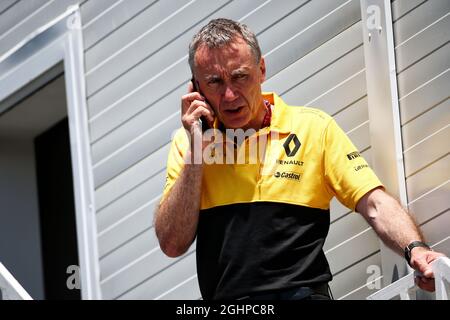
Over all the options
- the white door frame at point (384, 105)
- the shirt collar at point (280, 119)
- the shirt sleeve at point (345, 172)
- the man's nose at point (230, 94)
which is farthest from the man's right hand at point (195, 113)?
the white door frame at point (384, 105)

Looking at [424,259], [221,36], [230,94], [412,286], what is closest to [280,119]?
[230,94]

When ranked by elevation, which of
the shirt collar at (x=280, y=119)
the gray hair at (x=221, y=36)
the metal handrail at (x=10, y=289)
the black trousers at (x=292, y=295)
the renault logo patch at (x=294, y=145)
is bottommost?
the black trousers at (x=292, y=295)

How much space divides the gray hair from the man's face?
0.7 inches

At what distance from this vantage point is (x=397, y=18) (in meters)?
6.04

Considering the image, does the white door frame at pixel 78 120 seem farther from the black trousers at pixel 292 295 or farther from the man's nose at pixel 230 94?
the black trousers at pixel 292 295

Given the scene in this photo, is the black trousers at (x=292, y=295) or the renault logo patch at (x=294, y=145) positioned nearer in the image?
the black trousers at (x=292, y=295)

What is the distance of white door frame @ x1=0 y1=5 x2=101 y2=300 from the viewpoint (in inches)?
267

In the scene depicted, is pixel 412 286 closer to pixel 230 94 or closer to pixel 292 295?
pixel 292 295

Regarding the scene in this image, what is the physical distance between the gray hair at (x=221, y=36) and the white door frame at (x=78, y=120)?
203 centimetres

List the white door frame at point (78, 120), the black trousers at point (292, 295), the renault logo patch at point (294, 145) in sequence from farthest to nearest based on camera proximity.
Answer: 1. the white door frame at point (78, 120)
2. the renault logo patch at point (294, 145)
3. the black trousers at point (292, 295)

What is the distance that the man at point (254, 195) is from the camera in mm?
4715

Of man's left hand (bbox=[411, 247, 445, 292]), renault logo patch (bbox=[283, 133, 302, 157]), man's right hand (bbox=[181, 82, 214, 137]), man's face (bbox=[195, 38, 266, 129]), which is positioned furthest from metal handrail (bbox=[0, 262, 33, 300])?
man's left hand (bbox=[411, 247, 445, 292])

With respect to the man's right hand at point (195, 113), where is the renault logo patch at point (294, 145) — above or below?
below

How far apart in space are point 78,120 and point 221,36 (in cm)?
215
